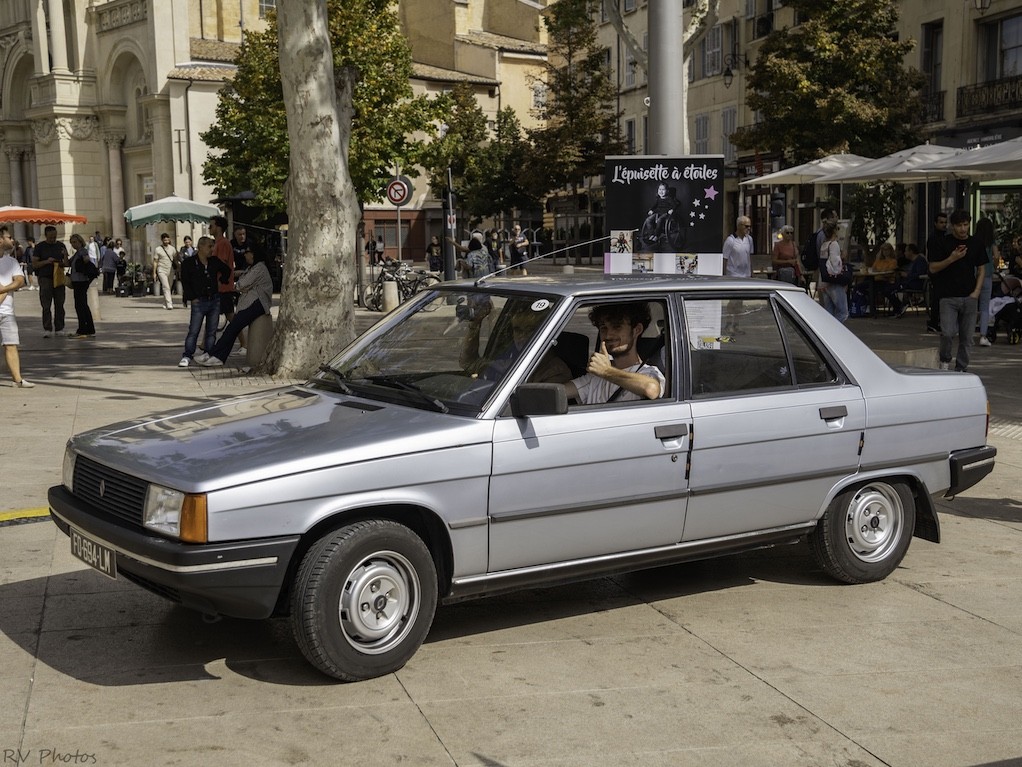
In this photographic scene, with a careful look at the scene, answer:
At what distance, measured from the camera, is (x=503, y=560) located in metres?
5.07

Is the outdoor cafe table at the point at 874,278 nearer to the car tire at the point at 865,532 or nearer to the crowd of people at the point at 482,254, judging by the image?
the crowd of people at the point at 482,254

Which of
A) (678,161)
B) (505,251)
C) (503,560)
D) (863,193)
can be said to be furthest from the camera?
(505,251)

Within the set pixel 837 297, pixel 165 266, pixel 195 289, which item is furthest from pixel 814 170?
pixel 165 266

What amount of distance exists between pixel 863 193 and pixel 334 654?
24.4 m

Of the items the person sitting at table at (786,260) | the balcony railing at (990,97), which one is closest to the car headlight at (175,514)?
the person sitting at table at (786,260)

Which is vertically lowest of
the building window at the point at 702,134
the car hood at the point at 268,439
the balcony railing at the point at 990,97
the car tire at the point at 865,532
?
the car tire at the point at 865,532

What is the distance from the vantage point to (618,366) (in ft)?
18.9

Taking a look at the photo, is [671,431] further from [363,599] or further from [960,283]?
[960,283]

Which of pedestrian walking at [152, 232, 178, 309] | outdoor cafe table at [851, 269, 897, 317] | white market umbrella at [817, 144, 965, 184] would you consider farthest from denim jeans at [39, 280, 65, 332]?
outdoor cafe table at [851, 269, 897, 317]

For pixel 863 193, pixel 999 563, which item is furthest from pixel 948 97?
pixel 999 563

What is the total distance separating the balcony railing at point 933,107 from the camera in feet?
115

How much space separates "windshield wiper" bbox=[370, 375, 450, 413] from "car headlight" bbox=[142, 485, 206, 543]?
1086mm

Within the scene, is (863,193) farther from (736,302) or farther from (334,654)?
(334,654)

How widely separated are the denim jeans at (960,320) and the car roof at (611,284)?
7.63 metres
